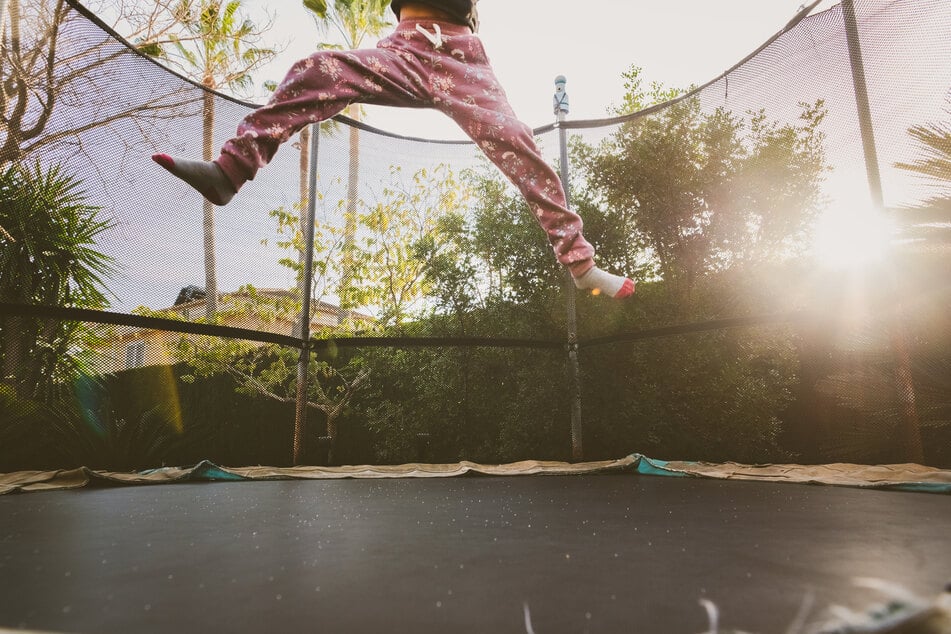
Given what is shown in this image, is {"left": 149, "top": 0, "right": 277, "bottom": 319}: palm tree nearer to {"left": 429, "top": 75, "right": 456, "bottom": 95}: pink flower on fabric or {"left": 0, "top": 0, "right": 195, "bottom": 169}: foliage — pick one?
{"left": 0, "top": 0, "right": 195, "bottom": 169}: foliage

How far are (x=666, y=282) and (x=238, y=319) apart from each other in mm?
2003

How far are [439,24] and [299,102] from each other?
427 mm

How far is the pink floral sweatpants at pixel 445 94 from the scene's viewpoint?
1162 mm

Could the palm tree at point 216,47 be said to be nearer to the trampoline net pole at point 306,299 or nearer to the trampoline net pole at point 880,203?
the trampoline net pole at point 306,299

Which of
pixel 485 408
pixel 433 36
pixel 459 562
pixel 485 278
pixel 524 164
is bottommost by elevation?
pixel 459 562

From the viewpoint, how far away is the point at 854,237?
5.51ft

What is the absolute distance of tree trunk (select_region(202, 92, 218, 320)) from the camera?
211 cm

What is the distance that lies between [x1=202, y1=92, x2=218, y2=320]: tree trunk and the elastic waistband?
116 centimetres

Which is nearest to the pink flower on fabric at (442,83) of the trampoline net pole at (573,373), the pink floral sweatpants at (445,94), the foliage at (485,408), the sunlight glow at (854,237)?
the pink floral sweatpants at (445,94)

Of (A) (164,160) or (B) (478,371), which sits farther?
(B) (478,371)

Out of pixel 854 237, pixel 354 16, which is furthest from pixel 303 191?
pixel 354 16

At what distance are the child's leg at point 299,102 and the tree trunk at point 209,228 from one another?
3.65ft

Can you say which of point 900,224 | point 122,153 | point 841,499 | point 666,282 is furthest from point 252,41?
point 841,499

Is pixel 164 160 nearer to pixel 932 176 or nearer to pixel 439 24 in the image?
pixel 439 24
